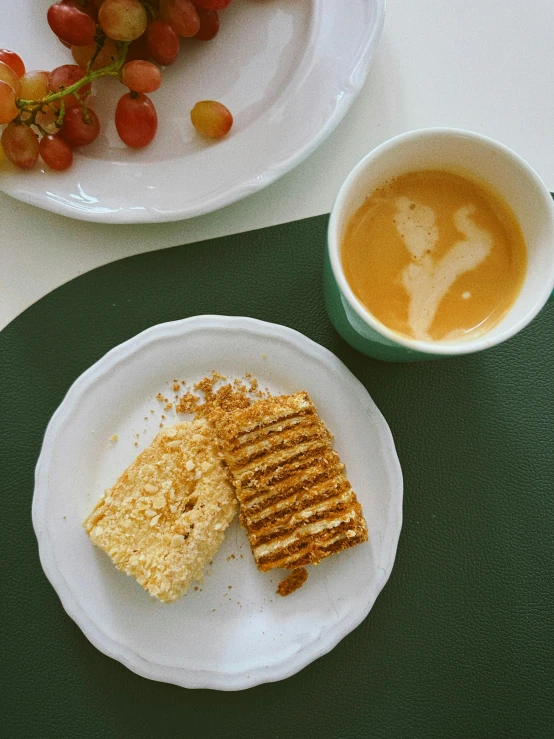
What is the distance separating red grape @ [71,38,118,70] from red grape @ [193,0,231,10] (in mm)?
148

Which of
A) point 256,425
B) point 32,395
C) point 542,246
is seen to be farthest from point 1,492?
point 542,246

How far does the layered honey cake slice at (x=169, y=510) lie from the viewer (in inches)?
34.8

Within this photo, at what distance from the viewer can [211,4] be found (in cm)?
90

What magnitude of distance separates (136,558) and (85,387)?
28 centimetres

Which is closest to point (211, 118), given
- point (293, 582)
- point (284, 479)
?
point (284, 479)

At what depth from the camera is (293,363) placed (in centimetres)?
94

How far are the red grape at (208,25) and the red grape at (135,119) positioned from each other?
0.47ft

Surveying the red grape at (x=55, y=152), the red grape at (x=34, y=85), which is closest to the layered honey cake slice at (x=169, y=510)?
the red grape at (x=55, y=152)

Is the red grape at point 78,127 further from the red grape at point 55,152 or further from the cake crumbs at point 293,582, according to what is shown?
the cake crumbs at point 293,582

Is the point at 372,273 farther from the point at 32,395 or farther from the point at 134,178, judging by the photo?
the point at 32,395

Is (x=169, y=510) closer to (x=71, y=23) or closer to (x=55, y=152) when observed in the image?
(x=55, y=152)

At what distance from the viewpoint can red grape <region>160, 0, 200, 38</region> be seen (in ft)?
2.89

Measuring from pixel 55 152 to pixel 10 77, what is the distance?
124mm

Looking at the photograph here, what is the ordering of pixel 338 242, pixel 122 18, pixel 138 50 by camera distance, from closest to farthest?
1. pixel 338 242
2. pixel 122 18
3. pixel 138 50
